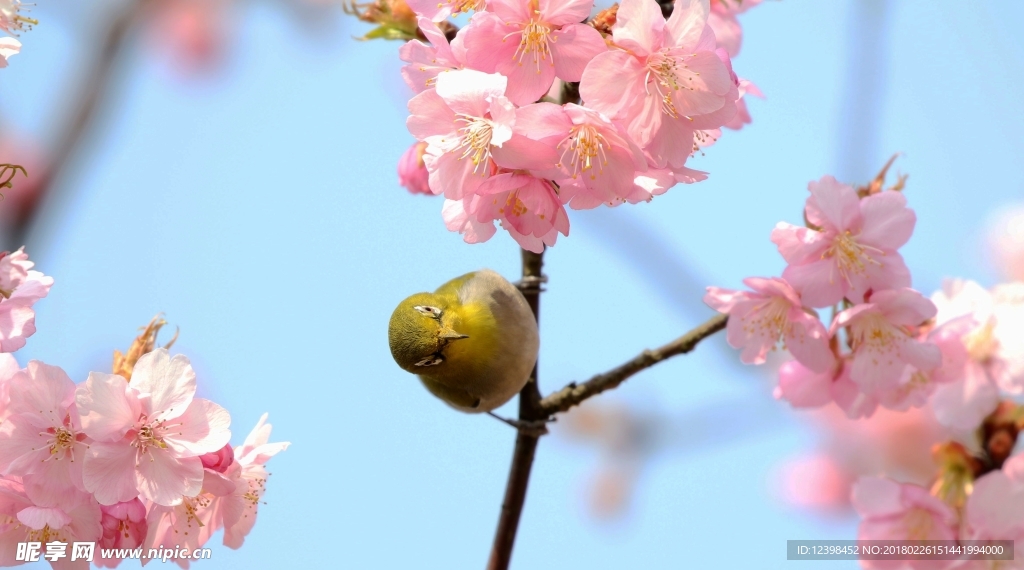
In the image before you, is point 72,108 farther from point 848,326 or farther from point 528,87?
point 848,326

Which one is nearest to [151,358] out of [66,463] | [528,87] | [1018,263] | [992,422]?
[66,463]

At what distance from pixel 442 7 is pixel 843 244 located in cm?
119

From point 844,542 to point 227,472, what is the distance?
2.08 meters

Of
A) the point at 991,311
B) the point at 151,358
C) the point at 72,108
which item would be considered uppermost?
the point at 72,108

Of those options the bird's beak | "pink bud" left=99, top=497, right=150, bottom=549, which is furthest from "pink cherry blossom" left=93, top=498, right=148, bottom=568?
the bird's beak

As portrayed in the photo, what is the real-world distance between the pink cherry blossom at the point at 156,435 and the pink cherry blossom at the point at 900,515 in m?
1.93

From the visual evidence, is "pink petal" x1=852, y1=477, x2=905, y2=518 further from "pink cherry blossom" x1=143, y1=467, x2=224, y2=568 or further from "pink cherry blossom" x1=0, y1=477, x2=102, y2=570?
"pink cherry blossom" x1=0, y1=477, x2=102, y2=570

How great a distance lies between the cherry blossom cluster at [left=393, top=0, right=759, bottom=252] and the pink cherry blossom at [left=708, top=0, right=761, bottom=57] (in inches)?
35.3

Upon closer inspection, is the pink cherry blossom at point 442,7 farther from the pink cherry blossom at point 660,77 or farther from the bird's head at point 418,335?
the bird's head at point 418,335

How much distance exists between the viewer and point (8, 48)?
193cm

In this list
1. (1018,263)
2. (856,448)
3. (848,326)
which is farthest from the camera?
(856,448)

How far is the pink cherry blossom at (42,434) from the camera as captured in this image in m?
1.94

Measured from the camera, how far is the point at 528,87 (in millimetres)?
1904

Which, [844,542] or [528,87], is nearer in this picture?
[528,87]
